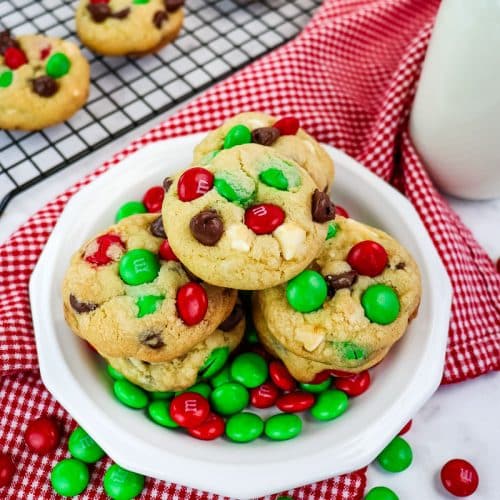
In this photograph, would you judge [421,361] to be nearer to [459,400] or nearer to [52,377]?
[459,400]

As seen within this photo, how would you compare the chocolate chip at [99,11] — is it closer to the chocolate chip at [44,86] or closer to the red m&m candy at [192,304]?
the chocolate chip at [44,86]

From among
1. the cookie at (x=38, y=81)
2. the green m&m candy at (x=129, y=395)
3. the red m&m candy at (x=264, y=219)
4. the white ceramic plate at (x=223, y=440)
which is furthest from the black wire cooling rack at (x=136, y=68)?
the red m&m candy at (x=264, y=219)

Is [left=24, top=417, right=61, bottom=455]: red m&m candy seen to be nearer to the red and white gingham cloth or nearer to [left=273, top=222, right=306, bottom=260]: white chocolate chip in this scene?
the red and white gingham cloth

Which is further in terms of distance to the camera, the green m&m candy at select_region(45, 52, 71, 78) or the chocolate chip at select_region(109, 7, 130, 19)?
the chocolate chip at select_region(109, 7, 130, 19)

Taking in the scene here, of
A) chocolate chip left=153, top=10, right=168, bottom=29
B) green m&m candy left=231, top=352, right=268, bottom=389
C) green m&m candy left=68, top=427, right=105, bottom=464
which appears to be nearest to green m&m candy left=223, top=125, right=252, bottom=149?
green m&m candy left=231, top=352, right=268, bottom=389

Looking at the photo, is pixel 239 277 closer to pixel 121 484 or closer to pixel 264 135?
pixel 264 135

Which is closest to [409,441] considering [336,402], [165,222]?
[336,402]
